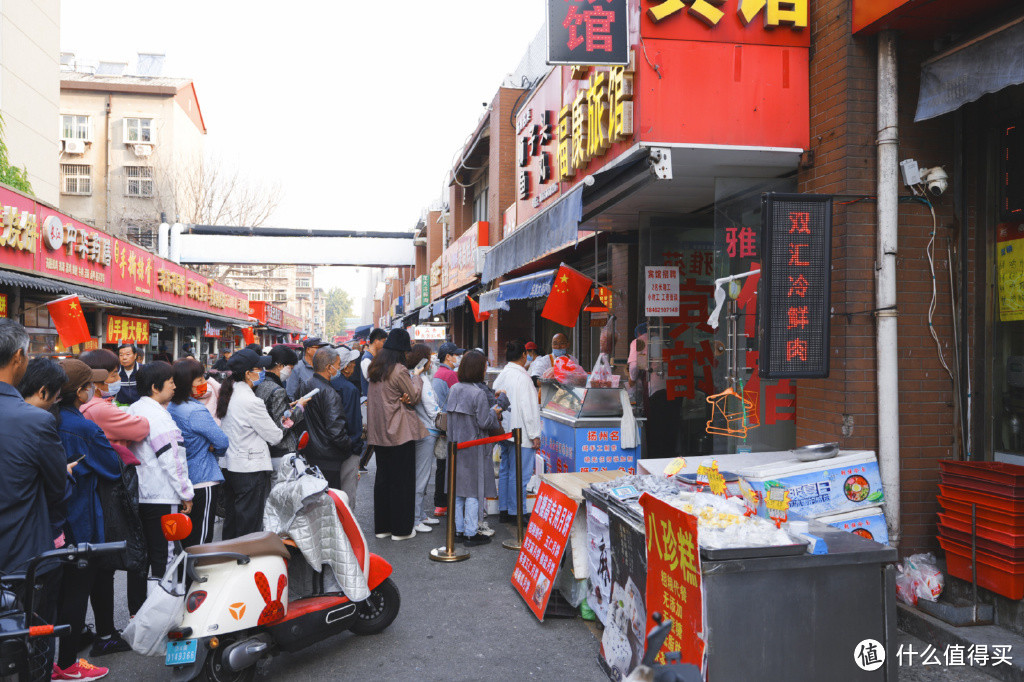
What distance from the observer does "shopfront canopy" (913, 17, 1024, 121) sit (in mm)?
4184

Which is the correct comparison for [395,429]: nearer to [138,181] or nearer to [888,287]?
[888,287]

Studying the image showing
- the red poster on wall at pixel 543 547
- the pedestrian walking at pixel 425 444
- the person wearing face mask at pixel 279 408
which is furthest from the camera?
the pedestrian walking at pixel 425 444

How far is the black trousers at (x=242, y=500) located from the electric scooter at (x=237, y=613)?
5.53ft

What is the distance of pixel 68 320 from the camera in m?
9.77

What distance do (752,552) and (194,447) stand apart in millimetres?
4049

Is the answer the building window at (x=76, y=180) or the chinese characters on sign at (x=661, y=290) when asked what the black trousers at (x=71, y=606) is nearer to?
the chinese characters on sign at (x=661, y=290)

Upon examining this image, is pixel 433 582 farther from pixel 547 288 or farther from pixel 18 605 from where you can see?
pixel 547 288

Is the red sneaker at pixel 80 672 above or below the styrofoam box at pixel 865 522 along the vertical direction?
below

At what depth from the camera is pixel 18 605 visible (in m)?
2.91

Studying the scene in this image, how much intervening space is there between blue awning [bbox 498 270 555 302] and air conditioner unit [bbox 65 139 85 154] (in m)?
39.2

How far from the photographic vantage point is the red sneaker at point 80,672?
13.5 feet

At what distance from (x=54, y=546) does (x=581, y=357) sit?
1087 cm

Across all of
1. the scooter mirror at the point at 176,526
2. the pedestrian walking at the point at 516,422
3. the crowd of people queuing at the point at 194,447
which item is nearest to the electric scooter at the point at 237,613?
the scooter mirror at the point at 176,526

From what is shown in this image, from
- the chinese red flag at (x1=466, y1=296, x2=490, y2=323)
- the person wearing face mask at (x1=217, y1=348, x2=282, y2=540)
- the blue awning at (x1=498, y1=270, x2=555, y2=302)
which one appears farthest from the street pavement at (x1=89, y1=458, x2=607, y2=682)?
the chinese red flag at (x1=466, y1=296, x2=490, y2=323)
